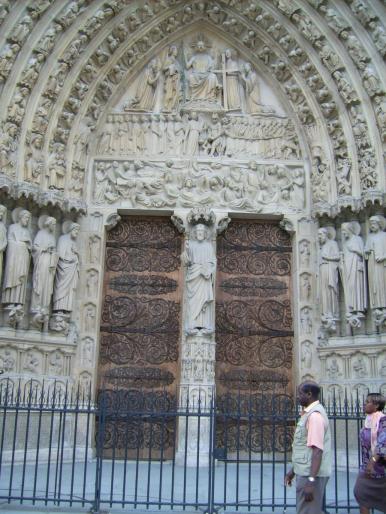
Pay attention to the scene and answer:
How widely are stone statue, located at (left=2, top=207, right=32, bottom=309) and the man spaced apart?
17.1ft

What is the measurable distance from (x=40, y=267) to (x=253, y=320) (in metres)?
3.53

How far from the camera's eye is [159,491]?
5.34 metres

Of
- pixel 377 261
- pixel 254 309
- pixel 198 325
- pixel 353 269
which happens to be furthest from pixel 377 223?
pixel 198 325

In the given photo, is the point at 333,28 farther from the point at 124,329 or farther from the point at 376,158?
the point at 124,329

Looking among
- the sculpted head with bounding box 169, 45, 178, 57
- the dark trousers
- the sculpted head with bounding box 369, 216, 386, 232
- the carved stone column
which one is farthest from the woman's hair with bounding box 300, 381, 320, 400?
the sculpted head with bounding box 169, 45, 178, 57

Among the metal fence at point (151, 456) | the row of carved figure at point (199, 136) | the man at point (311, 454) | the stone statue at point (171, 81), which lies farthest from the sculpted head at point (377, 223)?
the man at point (311, 454)

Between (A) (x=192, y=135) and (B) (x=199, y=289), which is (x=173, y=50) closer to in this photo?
(A) (x=192, y=135)

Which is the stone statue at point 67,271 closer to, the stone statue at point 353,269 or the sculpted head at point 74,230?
the sculpted head at point 74,230

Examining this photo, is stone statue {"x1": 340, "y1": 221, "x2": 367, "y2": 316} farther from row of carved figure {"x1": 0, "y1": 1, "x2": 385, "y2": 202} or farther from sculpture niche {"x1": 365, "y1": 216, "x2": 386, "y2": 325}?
row of carved figure {"x1": 0, "y1": 1, "x2": 385, "y2": 202}

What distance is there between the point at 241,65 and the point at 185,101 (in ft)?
4.09

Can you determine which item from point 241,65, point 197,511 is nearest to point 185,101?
point 241,65

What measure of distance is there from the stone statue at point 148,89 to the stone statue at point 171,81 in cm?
18

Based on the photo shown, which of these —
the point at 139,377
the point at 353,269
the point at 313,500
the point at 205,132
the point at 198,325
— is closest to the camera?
the point at 313,500

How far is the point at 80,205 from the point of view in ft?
30.8
